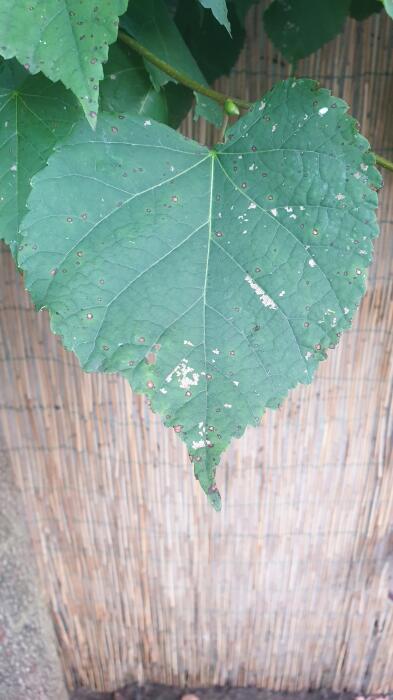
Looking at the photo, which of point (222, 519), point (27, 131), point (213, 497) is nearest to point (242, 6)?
point (27, 131)

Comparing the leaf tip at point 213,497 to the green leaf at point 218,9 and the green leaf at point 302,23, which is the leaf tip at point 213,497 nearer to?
the green leaf at point 218,9

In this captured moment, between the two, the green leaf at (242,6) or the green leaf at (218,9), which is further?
the green leaf at (242,6)

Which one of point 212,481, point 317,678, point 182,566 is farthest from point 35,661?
point 212,481

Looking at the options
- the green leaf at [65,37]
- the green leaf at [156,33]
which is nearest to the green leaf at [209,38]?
the green leaf at [156,33]

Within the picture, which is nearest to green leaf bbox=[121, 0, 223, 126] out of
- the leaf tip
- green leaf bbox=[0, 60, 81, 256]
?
green leaf bbox=[0, 60, 81, 256]

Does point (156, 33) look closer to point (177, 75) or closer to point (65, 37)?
point (177, 75)

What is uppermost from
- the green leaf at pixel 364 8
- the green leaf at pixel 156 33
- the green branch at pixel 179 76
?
the green leaf at pixel 364 8

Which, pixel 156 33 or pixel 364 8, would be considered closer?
pixel 156 33
